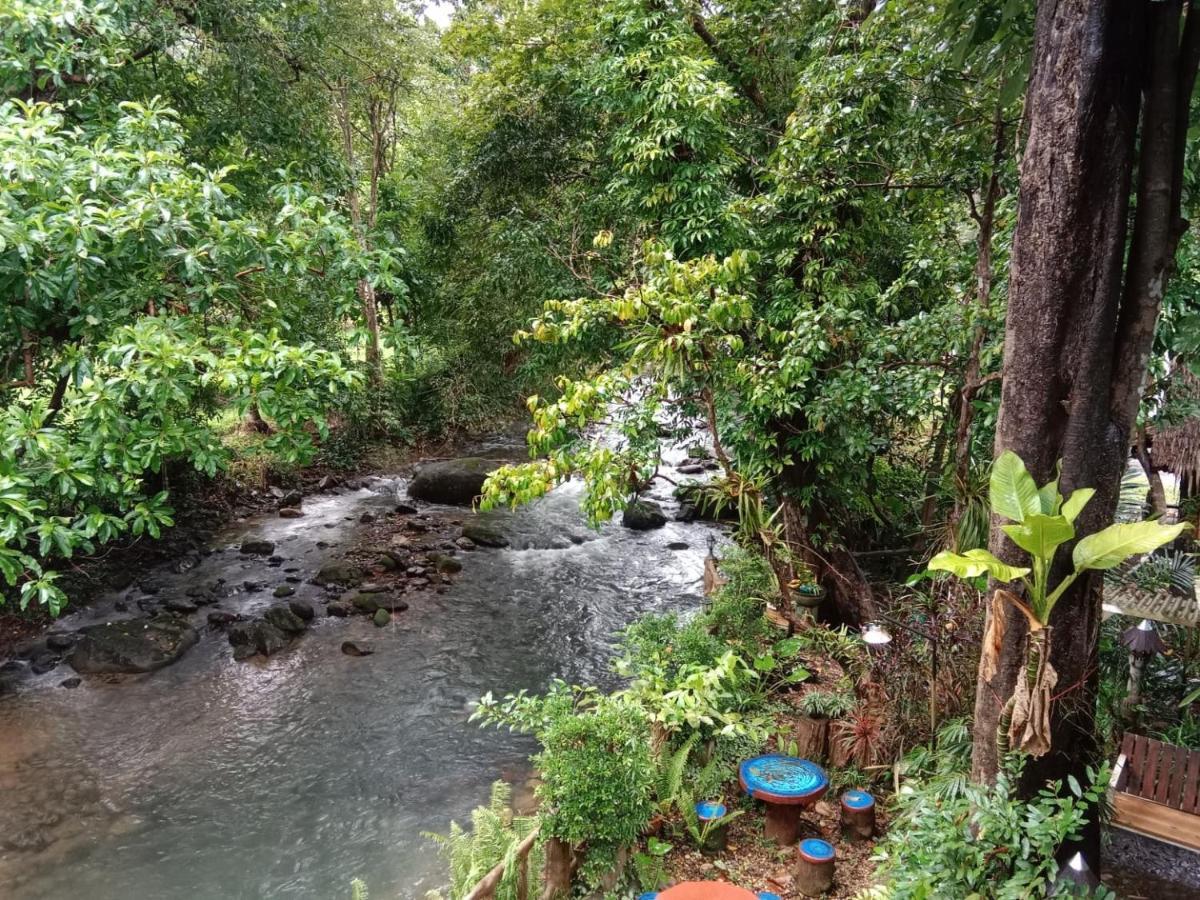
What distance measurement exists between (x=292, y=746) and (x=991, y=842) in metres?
6.73

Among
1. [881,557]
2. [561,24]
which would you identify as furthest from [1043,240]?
[561,24]

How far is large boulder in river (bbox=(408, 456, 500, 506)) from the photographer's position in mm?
15422

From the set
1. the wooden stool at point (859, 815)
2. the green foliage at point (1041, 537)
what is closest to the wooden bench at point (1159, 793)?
the wooden stool at point (859, 815)

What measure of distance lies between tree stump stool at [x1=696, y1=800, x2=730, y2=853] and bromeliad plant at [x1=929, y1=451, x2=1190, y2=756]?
2238 millimetres

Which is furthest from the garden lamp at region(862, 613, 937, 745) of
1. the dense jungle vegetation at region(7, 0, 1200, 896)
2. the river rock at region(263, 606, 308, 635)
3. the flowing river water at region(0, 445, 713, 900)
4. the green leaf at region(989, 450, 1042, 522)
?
the river rock at region(263, 606, 308, 635)

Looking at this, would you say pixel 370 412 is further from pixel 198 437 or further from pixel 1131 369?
pixel 1131 369

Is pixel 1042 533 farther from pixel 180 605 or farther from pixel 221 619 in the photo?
pixel 180 605

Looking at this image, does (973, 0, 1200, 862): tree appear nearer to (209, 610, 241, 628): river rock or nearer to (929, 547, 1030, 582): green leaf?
(929, 547, 1030, 582): green leaf

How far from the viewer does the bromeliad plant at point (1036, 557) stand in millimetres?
3152

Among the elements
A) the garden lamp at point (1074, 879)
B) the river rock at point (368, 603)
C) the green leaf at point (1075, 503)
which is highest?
the green leaf at point (1075, 503)

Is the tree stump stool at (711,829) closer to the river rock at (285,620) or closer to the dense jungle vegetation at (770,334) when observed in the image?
the dense jungle vegetation at (770,334)

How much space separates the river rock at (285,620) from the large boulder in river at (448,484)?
5588 millimetres

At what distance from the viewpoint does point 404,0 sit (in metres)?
14.1

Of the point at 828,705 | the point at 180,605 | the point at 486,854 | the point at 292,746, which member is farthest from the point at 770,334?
the point at 180,605
